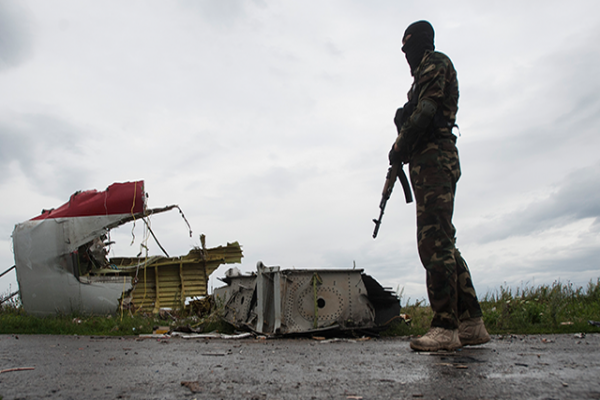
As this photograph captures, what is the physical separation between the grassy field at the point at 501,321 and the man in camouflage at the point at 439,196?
215 cm

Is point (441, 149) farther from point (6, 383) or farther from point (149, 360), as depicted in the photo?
point (6, 383)

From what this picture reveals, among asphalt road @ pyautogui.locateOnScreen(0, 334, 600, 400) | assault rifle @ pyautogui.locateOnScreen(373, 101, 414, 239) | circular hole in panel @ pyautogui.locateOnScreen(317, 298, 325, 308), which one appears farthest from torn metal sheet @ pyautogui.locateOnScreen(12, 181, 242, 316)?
assault rifle @ pyautogui.locateOnScreen(373, 101, 414, 239)

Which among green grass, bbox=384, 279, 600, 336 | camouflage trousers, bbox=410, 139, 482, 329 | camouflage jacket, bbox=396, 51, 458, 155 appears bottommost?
green grass, bbox=384, 279, 600, 336

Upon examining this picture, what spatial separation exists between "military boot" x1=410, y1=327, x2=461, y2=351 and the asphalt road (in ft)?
0.27

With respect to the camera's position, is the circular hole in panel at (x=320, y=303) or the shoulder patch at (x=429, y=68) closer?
the shoulder patch at (x=429, y=68)

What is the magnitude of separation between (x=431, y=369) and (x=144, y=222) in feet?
32.0

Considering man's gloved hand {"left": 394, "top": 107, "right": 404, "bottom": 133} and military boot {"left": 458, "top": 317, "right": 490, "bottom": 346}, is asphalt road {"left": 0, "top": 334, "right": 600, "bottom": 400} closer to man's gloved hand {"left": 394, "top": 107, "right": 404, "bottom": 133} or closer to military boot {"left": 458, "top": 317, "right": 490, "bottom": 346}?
military boot {"left": 458, "top": 317, "right": 490, "bottom": 346}

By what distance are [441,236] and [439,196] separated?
0.34 m

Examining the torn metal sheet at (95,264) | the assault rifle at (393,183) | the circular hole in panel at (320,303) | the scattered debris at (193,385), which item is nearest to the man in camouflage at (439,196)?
the assault rifle at (393,183)

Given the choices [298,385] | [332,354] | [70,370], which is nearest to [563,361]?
[332,354]

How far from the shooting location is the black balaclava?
4125 mm

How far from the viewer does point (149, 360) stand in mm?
3293

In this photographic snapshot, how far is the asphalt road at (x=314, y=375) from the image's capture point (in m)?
1.93

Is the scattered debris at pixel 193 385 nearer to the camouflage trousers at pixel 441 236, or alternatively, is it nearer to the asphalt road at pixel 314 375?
the asphalt road at pixel 314 375
